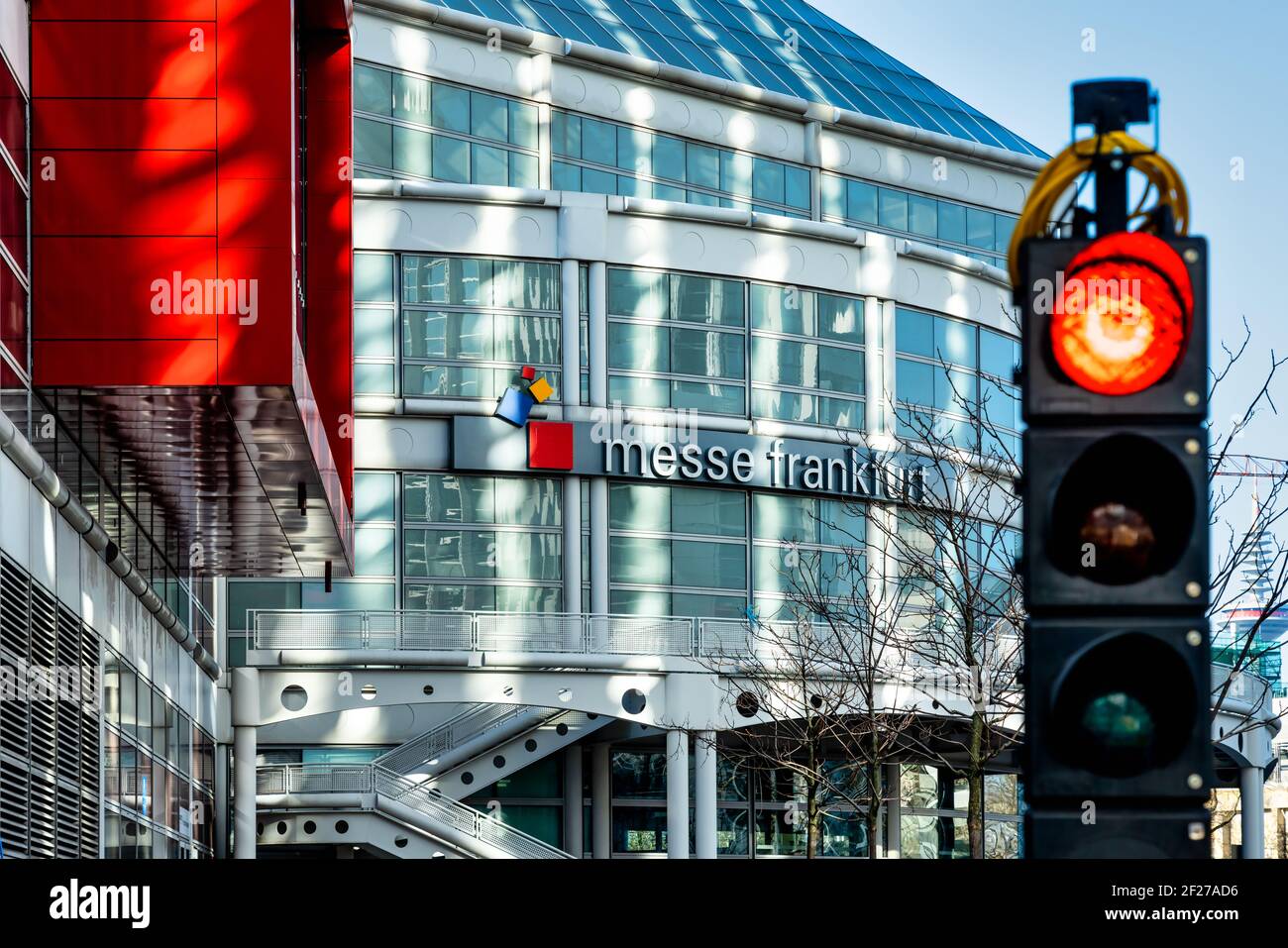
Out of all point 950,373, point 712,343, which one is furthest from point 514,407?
point 950,373

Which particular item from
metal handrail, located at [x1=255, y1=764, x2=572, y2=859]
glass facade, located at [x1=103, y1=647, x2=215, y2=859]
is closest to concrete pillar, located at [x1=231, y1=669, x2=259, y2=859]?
glass facade, located at [x1=103, y1=647, x2=215, y2=859]

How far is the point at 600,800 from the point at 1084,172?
40423mm

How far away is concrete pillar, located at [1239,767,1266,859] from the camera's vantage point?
47844 millimetres

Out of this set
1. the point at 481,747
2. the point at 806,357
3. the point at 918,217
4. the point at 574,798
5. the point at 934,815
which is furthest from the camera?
the point at 918,217

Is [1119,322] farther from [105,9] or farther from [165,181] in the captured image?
[105,9]

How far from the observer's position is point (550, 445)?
4103 cm

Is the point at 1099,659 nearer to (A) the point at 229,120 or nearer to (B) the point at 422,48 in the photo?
(A) the point at 229,120

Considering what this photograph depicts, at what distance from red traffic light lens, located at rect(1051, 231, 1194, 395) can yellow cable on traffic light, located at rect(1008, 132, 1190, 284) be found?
0.35ft

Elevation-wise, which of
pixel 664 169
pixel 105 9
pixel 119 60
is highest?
pixel 664 169

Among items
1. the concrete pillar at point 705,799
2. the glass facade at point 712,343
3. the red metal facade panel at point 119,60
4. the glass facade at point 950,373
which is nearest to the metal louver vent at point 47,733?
the red metal facade panel at point 119,60

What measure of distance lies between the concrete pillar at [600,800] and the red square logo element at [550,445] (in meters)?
6.32

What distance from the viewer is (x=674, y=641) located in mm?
38500

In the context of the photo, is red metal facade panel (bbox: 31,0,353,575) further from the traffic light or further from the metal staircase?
the metal staircase
